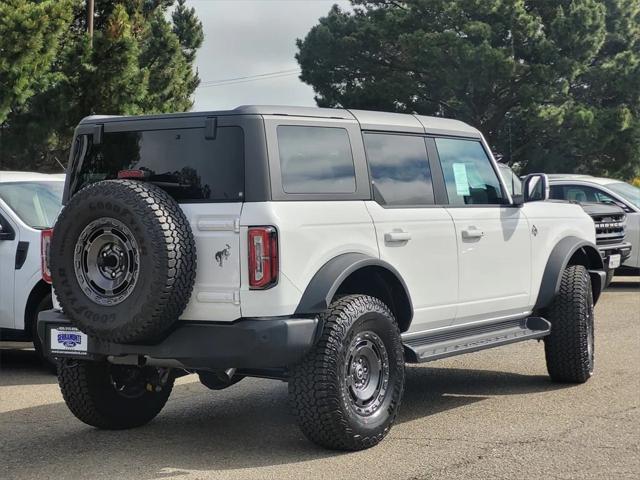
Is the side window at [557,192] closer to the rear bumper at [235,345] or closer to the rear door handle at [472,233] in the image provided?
the rear door handle at [472,233]

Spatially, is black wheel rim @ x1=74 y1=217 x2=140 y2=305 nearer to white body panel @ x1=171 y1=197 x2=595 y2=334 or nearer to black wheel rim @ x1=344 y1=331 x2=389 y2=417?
white body panel @ x1=171 y1=197 x2=595 y2=334

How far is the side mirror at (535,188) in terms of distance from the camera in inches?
305

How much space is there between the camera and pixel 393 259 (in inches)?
250

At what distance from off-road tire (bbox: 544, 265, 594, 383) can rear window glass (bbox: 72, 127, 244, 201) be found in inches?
131

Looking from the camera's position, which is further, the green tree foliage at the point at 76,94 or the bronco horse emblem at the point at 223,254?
the green tree foliage at the point at 76,94

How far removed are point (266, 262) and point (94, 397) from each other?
1.74 m

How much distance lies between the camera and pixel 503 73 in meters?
34.9

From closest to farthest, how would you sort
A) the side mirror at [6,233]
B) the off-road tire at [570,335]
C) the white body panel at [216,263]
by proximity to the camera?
the white body panel at [216,263]
the off-road tire at [570,335]
the side mirror at [6,233]

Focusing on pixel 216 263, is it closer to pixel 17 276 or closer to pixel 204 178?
pixel 204 178

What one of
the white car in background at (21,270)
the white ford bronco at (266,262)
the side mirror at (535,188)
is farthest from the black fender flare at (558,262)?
the white car in background at (21,270)

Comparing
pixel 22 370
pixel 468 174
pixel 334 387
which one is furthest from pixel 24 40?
pixel 334 387

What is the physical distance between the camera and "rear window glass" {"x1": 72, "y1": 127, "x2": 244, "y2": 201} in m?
5.71

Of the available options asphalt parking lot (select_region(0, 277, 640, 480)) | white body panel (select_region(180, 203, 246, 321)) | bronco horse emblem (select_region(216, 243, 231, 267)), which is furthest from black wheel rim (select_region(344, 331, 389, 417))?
bronco horse emblem (select_region(216, 243, 231, 267))

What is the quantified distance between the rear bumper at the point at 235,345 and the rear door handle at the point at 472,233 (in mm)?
1777
